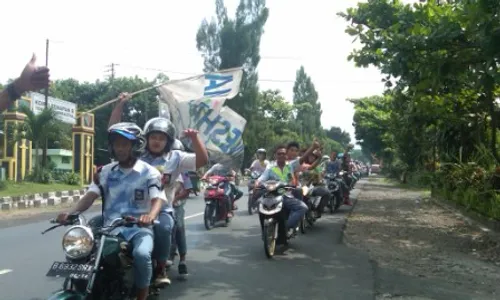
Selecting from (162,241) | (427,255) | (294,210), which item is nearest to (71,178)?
(294,210)

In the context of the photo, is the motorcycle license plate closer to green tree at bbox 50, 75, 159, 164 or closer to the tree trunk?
the tree trunk

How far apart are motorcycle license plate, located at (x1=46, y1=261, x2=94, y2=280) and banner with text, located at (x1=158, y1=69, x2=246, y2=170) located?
5.01 m

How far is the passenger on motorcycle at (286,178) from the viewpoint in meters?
7.95

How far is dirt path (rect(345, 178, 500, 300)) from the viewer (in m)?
5.82

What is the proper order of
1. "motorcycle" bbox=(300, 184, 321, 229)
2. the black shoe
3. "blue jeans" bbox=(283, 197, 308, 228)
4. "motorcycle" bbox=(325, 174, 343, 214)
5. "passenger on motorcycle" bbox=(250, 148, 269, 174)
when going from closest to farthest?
1. the black shoe
2. "blue jeans" bbox=(283, 197, 308, 228)
3. "motorcycle" bbox=(300, 184, 321, 229)
4. "passenger on motorcycle" bbox=(250, 148, 269, 174)
5. "motorcycle" bbox=(325, 174, 343, 214)

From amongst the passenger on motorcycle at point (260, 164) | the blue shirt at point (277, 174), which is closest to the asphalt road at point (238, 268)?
the blue shirt at point (277, 174)

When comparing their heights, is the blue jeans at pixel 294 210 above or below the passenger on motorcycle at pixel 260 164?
below

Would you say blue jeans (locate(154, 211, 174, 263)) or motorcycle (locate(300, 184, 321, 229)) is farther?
motorcycle (locate(300, 184, 321, 229))

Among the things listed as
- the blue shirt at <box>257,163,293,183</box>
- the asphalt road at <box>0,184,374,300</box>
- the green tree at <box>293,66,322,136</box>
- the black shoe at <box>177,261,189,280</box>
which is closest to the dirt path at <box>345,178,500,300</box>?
the asphalt road at <box>0,184,374,300</box>

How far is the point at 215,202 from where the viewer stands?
10867 mm

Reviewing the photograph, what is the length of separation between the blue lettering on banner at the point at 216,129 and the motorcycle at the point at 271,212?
989mm

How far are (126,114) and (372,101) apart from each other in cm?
2186

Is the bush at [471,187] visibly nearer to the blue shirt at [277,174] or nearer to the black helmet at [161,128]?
the blue shirt at [277,174]

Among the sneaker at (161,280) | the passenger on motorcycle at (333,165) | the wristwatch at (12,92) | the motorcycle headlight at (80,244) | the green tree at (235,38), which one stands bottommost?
the sneaker at (161,280)
